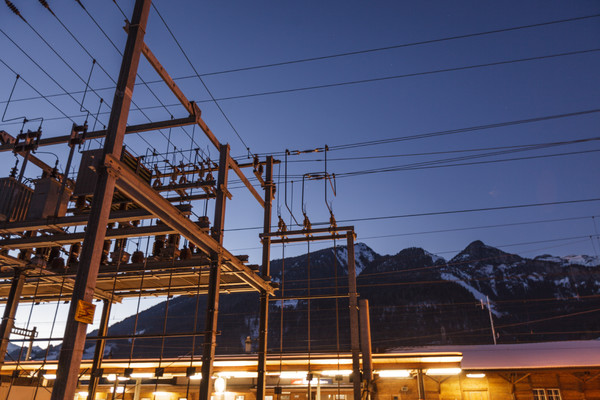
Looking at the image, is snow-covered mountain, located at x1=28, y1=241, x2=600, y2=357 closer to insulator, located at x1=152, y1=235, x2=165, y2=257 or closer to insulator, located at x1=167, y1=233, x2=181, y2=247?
insulator, located at x1=167, y1=233, x2=181, y2=247

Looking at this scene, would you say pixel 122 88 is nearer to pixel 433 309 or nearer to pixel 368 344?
pixel 368 344

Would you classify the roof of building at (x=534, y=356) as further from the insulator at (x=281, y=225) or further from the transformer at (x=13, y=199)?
the transformer at (x=13, y=199)

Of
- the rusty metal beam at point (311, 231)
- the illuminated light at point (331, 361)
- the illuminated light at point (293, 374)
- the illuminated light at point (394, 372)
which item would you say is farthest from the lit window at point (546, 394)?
the rusty metal beam at point (311, 231)

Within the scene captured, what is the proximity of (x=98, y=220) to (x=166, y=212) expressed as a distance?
291 centimetres

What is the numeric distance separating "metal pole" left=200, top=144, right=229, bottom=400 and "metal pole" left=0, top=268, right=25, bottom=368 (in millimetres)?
7970

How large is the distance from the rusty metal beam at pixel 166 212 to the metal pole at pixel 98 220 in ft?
1.04

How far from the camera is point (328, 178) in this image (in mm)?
18375

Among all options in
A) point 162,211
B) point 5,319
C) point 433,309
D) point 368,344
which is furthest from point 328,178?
point 433,309

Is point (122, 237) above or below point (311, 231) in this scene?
below

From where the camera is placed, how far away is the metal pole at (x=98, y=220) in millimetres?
7191

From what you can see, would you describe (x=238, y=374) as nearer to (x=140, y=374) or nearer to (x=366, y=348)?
(x=140, y=374)

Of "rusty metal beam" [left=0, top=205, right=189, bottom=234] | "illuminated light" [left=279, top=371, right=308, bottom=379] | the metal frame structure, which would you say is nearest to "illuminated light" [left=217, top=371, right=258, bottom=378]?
"illuminated light" [left=279, top=371, right=308, bottom=379]

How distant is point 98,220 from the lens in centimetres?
796

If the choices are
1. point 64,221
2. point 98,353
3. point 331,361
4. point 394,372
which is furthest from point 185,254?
point 394,372
